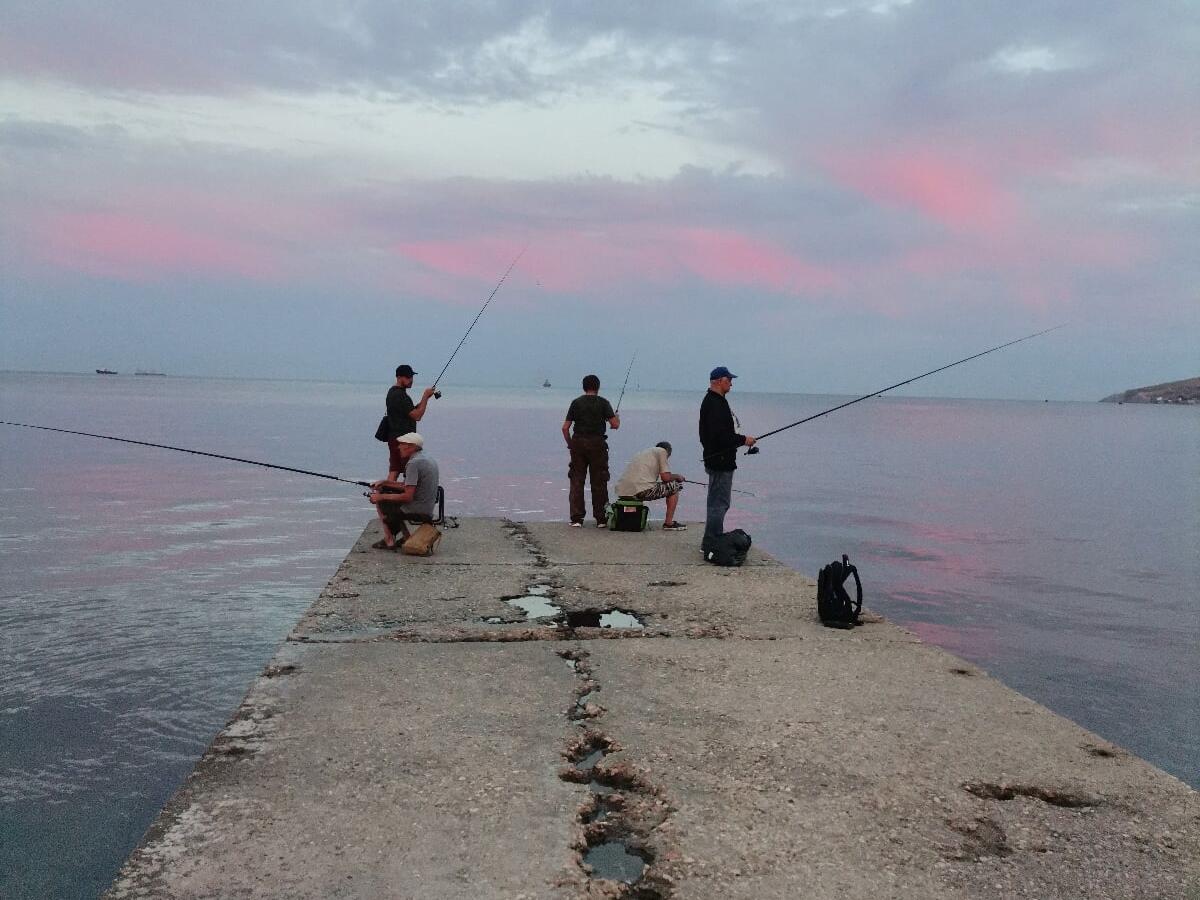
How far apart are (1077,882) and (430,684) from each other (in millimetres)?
2912

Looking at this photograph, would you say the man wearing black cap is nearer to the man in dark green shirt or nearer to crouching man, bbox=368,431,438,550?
crouching man, bbox=368,431,438,550

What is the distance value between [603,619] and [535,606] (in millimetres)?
551

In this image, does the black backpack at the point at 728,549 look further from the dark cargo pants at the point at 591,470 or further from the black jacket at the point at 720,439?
the dark cargo pants at the point at 591,470

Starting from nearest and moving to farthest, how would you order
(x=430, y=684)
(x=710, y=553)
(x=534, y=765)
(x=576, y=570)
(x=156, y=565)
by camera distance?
(x=534, y=765)
(x=430, y=684)
(x=576, y=570)
(x=710, y=553)
(x=156, y=565)

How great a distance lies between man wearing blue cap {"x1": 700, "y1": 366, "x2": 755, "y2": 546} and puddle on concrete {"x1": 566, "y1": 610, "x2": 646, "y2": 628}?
2119 millimetres

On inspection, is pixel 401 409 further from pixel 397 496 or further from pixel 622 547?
pixel 622 547

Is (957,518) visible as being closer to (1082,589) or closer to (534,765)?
(1082,589)

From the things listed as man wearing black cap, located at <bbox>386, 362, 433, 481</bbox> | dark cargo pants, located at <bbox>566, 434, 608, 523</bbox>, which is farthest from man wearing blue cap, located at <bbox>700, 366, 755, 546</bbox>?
man wearing black cap, located at <bbox>386, 362, 433, 481</bbox>

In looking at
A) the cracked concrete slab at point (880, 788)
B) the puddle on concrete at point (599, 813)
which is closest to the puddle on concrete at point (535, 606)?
the cracked concrete slab at point (880, 788)

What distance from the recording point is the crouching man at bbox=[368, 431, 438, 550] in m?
8.08

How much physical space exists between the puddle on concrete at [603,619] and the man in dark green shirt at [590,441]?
3825 mm

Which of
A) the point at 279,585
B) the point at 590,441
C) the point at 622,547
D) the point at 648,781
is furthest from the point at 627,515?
the point at 648,781

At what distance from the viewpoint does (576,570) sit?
7648 mm

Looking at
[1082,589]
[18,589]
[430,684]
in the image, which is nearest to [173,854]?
[430,684]
